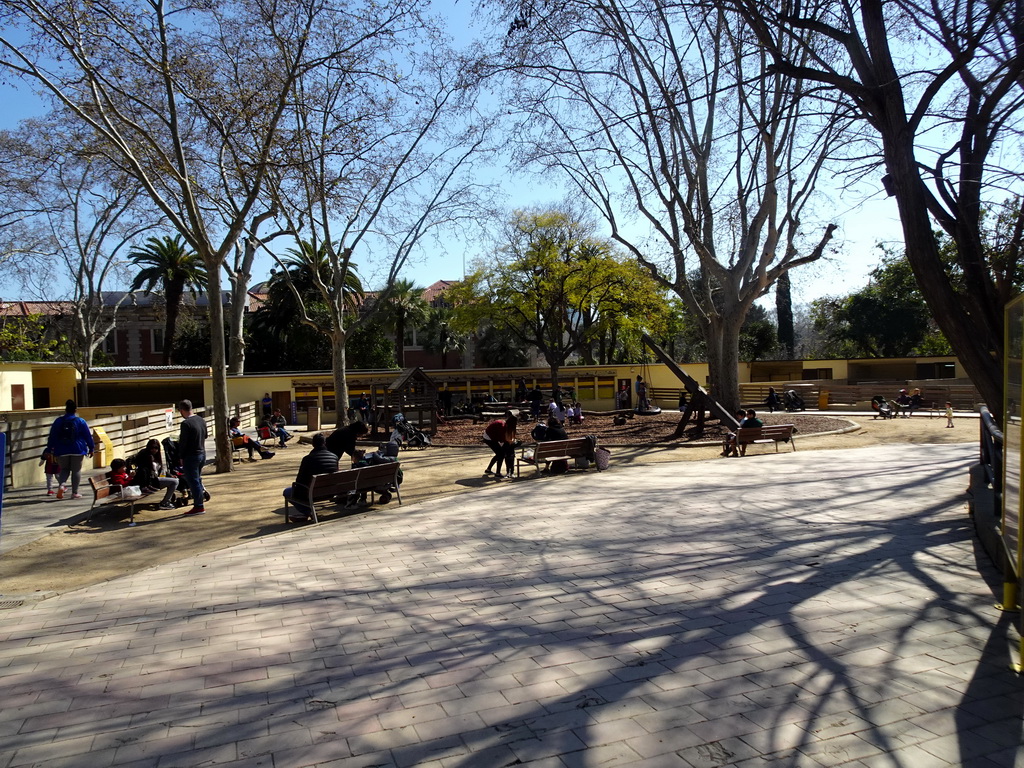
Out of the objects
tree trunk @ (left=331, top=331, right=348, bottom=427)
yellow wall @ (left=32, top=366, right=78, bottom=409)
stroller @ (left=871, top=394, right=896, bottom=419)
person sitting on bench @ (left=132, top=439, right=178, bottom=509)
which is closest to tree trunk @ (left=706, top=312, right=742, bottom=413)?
stroller @ (left=871, top=394, right=896, bottom=419)

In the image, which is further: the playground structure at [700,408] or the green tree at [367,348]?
the green tree at [367,348]

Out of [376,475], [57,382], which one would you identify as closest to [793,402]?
[376,475]

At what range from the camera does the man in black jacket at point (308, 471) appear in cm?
923

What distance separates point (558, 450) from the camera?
509 inches

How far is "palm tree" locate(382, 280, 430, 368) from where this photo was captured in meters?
43.8

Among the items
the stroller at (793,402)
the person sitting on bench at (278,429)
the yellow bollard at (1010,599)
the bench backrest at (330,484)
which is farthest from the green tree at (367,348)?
the yellow bollard at (1010,599)

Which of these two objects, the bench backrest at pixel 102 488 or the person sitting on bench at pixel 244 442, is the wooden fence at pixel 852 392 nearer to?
the person sitting on bench at pixel 244 442

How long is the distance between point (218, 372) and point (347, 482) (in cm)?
675

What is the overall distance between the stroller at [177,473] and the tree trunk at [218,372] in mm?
2317

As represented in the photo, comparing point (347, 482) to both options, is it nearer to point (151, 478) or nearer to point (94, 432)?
point (151, 478)

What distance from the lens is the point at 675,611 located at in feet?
17.0

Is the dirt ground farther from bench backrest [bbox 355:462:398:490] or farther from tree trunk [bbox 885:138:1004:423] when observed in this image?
tree trunk [bbox 885:138:1004:423]

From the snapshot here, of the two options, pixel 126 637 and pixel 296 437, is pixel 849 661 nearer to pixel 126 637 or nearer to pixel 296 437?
pixel 126 637

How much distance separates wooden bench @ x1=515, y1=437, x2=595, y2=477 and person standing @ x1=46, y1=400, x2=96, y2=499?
7244mm
